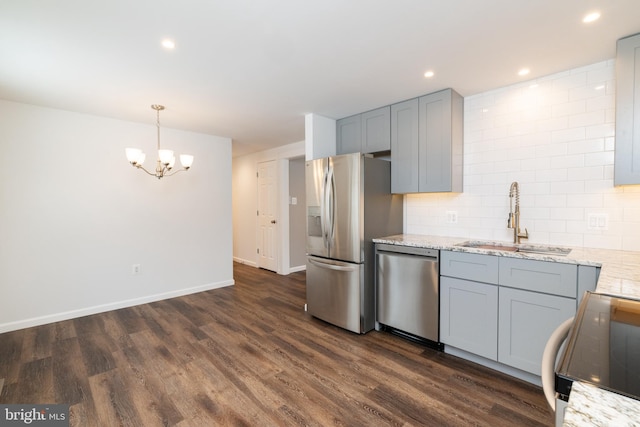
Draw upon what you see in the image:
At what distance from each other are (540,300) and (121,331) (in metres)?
3.71

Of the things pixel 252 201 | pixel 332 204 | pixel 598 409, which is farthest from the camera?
pixel 252 201

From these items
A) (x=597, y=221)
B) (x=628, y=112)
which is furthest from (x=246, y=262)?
(x=628, y=112)

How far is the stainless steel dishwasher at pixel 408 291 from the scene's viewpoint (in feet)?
8.05

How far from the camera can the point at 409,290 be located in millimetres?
2607

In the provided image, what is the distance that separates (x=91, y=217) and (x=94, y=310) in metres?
1.11

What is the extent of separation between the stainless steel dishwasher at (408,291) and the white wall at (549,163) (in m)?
0.67

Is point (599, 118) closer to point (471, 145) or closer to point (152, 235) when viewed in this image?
point (471, 145)

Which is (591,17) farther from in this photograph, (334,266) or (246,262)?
(246,262)

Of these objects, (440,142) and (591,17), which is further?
(440,142)

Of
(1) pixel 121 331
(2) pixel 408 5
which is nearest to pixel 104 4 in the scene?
(2) pixel 408 5

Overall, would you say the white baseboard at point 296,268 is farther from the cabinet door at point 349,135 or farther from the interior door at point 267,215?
the cabinet door at point 349,135

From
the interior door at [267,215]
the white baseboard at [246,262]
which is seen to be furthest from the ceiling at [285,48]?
the white baseboard at [246,262]

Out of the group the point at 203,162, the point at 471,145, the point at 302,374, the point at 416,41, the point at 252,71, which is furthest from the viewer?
the point at 203,162

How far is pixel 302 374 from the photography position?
2.14 meters
